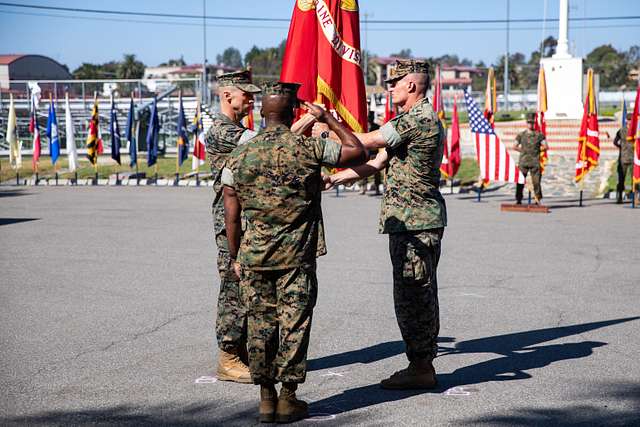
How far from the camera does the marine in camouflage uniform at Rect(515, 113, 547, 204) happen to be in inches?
750

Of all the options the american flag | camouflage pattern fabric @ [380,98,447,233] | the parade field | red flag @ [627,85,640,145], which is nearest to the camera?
the parade field

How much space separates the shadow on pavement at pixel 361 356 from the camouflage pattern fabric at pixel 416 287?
82cm

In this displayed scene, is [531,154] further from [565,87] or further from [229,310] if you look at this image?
[565,87]

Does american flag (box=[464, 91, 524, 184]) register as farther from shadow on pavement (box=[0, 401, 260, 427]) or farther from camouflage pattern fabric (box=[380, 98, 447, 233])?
shadow on pavement (box=[0, 401, 260, 427])

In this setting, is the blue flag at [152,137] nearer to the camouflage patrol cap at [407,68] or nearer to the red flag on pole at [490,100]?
the red flag on pole at [490,100]

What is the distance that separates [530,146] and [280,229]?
49.2ft

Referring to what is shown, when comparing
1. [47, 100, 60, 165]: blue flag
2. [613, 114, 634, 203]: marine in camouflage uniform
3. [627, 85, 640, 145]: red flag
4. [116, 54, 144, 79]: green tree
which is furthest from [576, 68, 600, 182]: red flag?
[116, 54, 144, 79]: green tree

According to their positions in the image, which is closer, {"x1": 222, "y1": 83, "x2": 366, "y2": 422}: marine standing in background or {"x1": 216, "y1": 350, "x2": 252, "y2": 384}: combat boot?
{"x1": 222, "y1": 83, "x2": 366, "y2": 422}: marine standing in background

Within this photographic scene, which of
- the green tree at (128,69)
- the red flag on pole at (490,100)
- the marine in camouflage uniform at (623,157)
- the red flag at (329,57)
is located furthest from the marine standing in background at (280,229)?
the green tree at (128,69)

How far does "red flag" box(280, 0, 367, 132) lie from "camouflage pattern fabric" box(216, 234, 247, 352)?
5.22ft

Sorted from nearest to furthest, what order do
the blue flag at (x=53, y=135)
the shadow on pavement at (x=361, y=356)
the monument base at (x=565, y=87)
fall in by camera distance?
the shadow on pavement at (x=361, y=356) < the blue flag at (x=53, y=135) < the monument base at (x=565, y=87)

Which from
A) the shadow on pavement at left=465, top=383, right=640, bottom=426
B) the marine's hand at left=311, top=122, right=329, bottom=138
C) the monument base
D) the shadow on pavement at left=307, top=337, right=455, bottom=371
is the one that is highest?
the monument base

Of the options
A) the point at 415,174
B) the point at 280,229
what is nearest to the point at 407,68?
the point at 415,174

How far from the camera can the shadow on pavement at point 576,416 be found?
16.8ft
